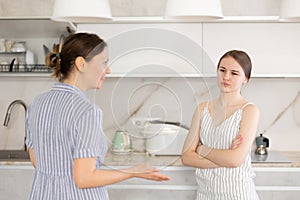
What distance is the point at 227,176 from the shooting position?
228 centimetres

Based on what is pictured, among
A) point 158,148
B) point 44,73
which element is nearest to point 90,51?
point 158,148

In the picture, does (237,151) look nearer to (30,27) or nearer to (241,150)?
(241,150)

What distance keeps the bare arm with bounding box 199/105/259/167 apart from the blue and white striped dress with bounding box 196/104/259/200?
29 mm

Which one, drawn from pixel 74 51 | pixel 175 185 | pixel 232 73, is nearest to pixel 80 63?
pixel 74 51

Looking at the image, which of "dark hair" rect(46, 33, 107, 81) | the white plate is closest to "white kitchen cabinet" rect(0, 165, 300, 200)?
the white plate

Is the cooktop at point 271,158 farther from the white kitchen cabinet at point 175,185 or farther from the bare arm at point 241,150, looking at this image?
the bare arm at point 241,150

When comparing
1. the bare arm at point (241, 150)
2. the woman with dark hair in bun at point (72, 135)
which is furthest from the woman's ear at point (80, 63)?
the bare arm at point (241, 150)

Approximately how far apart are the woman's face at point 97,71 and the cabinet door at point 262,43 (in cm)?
174

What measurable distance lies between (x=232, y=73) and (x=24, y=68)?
1662 mm

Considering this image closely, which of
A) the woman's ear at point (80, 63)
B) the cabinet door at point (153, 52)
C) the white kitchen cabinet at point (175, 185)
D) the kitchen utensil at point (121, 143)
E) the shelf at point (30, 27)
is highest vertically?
the cabinet door at point (153, 52)

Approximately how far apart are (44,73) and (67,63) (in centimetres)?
169

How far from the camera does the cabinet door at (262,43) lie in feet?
10.1

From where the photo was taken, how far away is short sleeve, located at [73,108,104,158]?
1.48m

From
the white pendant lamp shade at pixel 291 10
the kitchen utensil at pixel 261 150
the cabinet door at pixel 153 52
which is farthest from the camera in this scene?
the kitchen utensil at pixel 261 150
